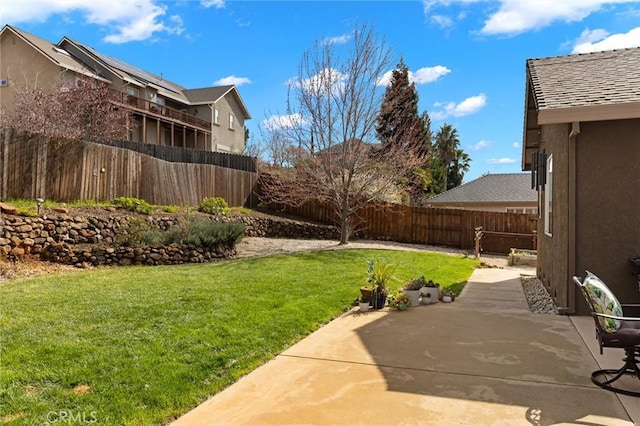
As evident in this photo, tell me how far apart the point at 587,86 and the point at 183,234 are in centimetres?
903

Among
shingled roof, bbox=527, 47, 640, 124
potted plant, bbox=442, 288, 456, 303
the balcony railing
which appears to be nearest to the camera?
shingled roof, bbox=527, 47, 640, 124

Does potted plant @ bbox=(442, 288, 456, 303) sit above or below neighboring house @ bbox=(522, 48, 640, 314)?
below

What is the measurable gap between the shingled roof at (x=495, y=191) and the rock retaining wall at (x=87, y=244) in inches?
800

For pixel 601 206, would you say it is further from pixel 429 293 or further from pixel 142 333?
pixel 142 333

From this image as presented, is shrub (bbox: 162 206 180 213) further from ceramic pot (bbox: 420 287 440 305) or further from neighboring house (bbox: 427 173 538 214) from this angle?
neighboring house (bbox: 427 173 538 214)

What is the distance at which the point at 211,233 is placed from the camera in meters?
10.8

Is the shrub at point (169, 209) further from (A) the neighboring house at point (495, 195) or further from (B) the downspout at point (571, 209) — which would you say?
(A) the neighboring house at point (495, 195)

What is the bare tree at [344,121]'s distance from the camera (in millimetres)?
13711

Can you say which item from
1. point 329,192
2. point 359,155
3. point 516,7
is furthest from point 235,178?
point 516,7

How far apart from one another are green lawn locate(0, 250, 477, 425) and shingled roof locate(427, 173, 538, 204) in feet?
69.0

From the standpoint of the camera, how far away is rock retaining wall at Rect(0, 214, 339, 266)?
854cm

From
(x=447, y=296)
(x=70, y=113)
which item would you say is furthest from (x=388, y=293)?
(x=70, y=113)

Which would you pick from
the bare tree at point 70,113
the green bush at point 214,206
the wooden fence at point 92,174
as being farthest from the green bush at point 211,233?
the bare tree at point 70,113

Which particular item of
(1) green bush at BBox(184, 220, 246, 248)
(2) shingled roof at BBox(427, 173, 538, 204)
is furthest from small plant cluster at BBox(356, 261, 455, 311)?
(2) shingled roof at BBox(427, 173, 538, 204)
